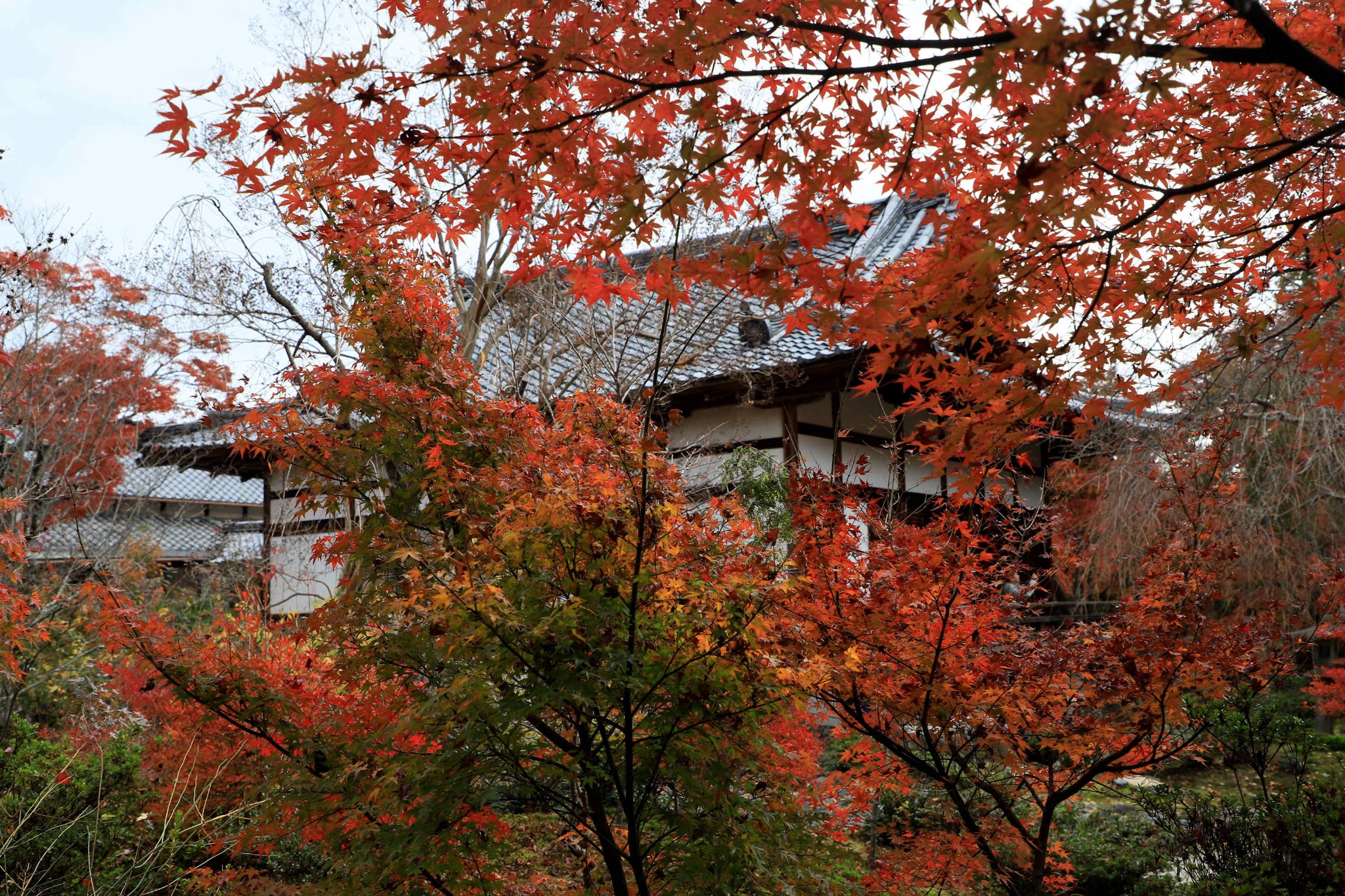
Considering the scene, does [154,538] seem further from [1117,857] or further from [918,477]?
[1117,857]

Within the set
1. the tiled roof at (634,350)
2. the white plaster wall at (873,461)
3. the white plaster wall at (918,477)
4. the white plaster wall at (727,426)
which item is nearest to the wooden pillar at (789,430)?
the white plaster wall at (727,426)

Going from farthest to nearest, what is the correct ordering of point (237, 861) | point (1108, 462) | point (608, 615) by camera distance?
point (1108, 462) → point (237, 861) → point (608, 615)

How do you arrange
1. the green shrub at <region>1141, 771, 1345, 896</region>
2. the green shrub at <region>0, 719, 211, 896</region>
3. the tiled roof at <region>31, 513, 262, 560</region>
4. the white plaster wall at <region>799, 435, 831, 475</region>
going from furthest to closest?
the tiled roof at <region>31, 513, 262, 560</region>, the white plaster wall at <region>799, 435, 831, 475</region>, the green shrub at <region>0, 719, 211, 896</region>, the green shrub at <region>1141, 771, 1345, 896</region>

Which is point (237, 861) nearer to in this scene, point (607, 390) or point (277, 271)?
point (607, 390)

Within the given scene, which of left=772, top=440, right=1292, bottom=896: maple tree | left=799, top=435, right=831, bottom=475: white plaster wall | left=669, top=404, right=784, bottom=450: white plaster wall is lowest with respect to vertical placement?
left=772, top=440, right=1292, bottom=896: maple tree

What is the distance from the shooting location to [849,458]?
34.1 ft

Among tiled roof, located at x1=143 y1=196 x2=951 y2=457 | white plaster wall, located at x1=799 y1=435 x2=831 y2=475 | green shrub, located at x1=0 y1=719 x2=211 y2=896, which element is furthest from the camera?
white plaster wall, located at x1=799 y1=435 x2=831 y2=475

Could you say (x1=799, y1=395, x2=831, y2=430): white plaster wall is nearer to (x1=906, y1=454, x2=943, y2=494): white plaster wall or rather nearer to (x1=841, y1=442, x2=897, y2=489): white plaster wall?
(x1=841, y1=442, x2=897, y2=489): white plaster wall

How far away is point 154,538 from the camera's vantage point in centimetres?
1870

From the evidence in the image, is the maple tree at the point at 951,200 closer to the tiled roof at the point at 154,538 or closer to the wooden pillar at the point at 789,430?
the tiled roof at the point at 154,538

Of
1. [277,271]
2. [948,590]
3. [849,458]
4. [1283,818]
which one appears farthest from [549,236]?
[849,458]

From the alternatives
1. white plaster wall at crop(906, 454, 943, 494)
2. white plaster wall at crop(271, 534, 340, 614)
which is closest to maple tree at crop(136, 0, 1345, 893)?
white plaster wall at crop(906, 454, 943, 494)

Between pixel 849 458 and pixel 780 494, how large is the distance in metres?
3.00

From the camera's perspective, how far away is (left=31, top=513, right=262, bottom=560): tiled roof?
10281 millimetres
